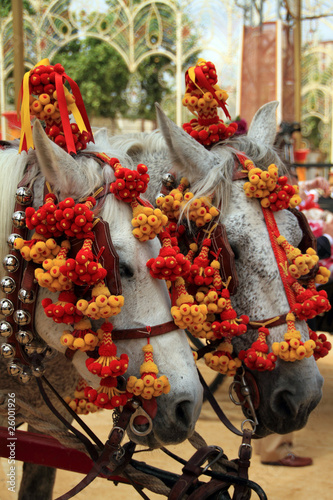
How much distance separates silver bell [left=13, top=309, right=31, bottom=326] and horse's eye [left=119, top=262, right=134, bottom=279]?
332 mm

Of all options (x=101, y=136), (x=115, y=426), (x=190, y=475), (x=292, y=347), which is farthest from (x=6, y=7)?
(x=190, y=475)

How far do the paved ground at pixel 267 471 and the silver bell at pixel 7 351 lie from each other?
1.37 meters

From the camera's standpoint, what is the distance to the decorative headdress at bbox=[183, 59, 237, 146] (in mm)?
2332

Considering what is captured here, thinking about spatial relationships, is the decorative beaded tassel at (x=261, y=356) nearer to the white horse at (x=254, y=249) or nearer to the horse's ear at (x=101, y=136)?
the white horse at (x=254, y=249)

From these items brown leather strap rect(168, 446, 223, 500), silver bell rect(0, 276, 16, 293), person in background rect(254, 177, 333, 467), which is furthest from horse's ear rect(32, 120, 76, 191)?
person in background rect(254, 177, 333, 467)

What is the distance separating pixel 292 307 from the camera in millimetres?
2021

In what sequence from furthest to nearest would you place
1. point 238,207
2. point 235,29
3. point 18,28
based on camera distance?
1. point 235,29
2. point 18,28
3. point 238,207

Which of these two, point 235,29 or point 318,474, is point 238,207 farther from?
point 235,29

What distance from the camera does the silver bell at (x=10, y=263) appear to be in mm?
1597

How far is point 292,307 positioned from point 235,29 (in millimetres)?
11723

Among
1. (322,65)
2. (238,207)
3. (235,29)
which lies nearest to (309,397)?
(238,207)

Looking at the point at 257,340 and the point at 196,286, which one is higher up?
the point at 196,286

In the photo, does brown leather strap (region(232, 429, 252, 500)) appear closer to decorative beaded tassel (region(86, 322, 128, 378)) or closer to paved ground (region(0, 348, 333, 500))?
decorative beaded tassel (region(86, 322, 128, 378))

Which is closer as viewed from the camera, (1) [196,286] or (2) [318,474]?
(1) [196,286]
